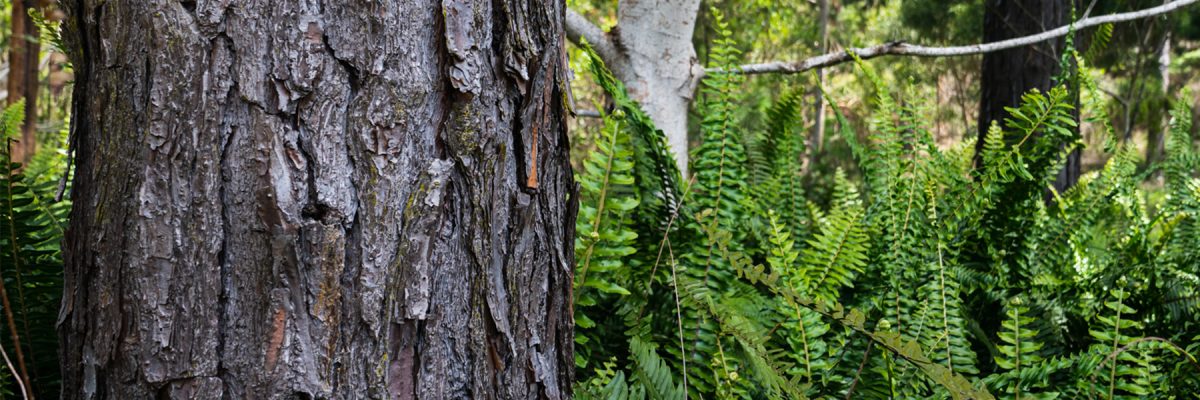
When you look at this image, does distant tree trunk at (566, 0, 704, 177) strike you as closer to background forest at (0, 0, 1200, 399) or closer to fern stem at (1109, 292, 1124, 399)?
background forest at (0, 0, 1200, 399)

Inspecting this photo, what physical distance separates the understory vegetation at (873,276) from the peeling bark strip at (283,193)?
0.49 meters

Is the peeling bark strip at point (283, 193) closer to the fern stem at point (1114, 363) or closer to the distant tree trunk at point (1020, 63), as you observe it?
the fern stem at point (1114, 363)

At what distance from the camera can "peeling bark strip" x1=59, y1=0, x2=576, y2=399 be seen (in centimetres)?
98

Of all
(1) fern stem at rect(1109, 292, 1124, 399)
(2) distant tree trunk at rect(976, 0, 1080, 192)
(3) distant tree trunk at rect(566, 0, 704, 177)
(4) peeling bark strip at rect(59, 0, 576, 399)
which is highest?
(2) distant tree trunk at rect(976, 0, 1080, 192)

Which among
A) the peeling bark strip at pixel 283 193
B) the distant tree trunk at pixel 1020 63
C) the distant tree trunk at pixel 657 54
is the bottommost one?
the peeling bark strip at pixel 283 193

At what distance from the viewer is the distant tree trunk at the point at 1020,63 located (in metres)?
4.18

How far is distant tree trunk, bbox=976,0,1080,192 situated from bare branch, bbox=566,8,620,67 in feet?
7.44

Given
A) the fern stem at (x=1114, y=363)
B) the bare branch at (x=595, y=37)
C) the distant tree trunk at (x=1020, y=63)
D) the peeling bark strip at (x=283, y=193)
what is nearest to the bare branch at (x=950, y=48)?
the bare branch at (x=595, y=37)

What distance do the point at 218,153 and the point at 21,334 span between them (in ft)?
2.38

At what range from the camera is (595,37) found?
277cm

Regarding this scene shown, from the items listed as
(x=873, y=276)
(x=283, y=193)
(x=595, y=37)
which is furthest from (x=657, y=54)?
(x=283, y=193)

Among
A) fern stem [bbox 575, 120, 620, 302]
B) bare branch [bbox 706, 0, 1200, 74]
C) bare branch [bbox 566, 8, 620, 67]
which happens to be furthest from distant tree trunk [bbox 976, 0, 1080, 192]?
fern stem [bbox 575, 120, 620, 302]

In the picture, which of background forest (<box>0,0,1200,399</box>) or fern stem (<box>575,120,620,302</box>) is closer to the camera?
background forest (<box>0,0,1200,399</box>)

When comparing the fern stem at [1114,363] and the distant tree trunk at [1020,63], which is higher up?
the distant tree trunk at [1020,63]
